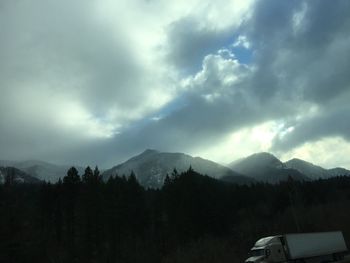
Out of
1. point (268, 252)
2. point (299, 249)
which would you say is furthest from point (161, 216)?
point (268, 252)

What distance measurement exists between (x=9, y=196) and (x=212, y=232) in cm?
5217

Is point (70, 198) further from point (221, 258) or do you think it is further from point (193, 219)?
point (221, 258)

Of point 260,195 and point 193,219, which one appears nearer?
point 193,219

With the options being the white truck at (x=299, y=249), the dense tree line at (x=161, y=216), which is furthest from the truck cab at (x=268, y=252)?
the dense tree line at (x=161, y=216)

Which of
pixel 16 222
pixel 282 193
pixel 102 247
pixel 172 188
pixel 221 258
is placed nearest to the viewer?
pixel 16 222

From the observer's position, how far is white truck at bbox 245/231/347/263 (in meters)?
42.8

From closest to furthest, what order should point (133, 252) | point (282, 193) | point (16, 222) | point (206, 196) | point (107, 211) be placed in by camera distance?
point (16, 222) < point (133, 252) < point (107, 211) < point (206, 196) < point (282, 193)

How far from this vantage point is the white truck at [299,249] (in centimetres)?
4281

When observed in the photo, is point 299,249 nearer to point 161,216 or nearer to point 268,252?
point 268,252

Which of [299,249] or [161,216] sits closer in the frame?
[299,249]

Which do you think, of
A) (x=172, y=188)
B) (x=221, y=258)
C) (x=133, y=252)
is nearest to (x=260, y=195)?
(x=172, y=188)

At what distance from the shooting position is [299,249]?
46.0m

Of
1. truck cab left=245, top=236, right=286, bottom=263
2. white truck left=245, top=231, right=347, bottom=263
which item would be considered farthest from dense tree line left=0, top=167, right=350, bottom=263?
truck cab left=245, top=236, right=286, bottom=263

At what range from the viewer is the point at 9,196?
149 feet
